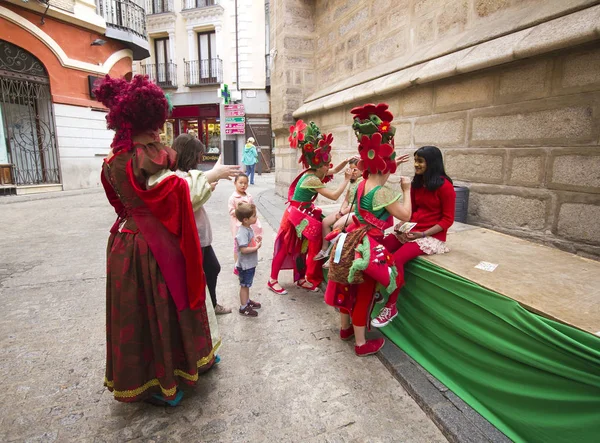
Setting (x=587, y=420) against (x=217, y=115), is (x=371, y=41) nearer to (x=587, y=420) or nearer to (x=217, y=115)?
(x=587, y=420)

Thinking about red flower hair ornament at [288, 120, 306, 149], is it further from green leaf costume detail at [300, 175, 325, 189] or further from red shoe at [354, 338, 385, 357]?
red shoe at [354, 338, 385, 357]

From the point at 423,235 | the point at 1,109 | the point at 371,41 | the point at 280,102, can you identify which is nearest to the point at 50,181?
the point at 1,109

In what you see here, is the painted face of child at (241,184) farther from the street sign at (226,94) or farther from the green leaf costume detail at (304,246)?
the street sign at (226,94)

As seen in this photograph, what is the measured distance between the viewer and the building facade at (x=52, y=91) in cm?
987

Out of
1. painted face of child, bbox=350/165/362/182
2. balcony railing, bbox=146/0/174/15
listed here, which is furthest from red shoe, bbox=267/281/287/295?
balcony railing, bbox=146/0/174/15

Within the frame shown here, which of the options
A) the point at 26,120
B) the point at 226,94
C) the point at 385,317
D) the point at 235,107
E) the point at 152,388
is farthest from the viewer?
the point at 235,107

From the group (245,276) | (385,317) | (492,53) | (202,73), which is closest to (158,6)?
(202,73)

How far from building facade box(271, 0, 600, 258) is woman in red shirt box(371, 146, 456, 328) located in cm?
107

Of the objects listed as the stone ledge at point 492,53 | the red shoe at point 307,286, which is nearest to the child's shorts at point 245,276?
the red shoe at point 307,286

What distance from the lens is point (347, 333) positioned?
280cm

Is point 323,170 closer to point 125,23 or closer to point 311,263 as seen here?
point 311,263

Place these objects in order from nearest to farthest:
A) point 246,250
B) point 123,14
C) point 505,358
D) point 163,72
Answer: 1. point 505,358
2. point 246,250
3. point 123,14
4. point 163,72

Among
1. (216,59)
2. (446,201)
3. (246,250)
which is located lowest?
(246,250)

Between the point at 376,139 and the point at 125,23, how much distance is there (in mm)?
14785
